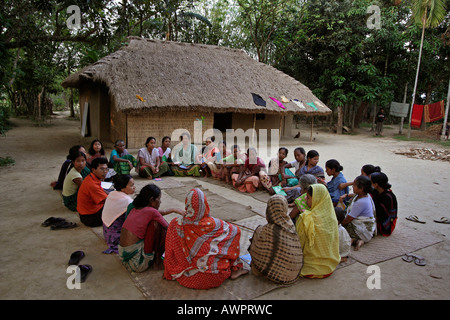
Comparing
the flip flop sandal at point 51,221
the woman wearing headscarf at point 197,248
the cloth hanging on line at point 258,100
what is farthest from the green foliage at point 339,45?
the woman wearing headscarf at point 197,248

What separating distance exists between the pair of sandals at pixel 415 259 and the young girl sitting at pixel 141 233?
2612 mm

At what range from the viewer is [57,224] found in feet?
12.7

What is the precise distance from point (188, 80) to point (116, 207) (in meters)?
8.75

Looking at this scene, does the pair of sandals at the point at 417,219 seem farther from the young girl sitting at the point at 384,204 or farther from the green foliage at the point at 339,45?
the green foliage at the point at 339,45

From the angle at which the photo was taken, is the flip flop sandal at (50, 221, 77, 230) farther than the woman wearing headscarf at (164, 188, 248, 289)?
Yes

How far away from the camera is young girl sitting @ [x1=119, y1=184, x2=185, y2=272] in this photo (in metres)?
2.81

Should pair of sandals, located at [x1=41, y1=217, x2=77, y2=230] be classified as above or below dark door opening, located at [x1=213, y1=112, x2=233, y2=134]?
below

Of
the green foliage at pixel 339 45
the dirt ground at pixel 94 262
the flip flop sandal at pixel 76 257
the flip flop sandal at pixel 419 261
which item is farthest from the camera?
the green foliage at pixel 339 45

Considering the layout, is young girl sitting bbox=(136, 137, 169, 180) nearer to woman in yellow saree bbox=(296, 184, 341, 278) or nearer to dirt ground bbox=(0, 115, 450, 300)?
dirt ground bbox=(0, 115, 450, 300)

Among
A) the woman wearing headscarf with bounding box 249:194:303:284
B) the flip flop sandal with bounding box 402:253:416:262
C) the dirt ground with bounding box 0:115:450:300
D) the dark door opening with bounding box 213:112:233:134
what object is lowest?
the dirt ground with bounding box 0:115:450:300

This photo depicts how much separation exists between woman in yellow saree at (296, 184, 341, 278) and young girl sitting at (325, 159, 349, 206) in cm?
176

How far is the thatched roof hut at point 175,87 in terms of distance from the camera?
32.2ft

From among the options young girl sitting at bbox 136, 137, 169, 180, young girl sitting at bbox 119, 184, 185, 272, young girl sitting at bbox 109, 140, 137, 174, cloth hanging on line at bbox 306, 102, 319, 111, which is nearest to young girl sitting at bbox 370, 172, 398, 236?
young girl sitting at bbox 119, 184, 185, 272
